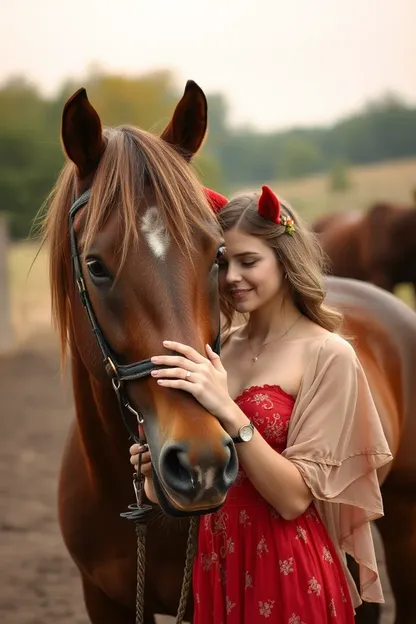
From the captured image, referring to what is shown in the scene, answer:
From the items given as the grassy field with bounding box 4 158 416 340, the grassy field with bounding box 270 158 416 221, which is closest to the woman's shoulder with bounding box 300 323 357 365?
the grassy field with bounding box 270 158 416 221

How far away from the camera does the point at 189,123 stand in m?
2.26

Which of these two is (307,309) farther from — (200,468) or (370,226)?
(370,226)

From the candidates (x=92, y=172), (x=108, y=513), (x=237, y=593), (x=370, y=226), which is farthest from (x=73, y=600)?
(x=370, y=226)

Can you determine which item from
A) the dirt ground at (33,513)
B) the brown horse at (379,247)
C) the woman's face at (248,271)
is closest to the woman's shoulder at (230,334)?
the woman's face at (248,271)

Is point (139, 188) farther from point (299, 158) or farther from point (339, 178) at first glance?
point (299, 158)

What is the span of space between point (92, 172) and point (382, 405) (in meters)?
1.46

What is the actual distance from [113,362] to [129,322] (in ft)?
0.40

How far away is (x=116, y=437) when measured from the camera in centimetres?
239

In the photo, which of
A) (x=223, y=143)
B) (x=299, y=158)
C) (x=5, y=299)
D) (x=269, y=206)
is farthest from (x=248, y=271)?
(x=223, y=143)

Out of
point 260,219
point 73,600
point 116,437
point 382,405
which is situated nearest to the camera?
point 260,219

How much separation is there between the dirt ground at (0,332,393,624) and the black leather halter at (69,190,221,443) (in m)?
0.85

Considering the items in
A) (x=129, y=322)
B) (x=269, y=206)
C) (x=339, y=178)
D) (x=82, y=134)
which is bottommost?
(x=129, y=322)

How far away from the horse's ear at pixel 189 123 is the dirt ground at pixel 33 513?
102cm

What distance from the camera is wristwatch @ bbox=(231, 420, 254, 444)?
1875 millimetres
